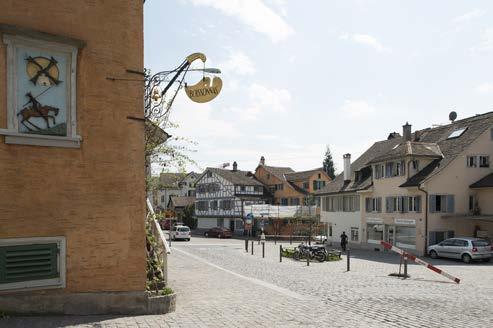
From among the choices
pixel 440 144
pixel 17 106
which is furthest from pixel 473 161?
pixel 17 106

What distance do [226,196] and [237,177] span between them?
3.40 meters

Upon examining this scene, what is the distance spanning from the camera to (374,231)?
40281 mm

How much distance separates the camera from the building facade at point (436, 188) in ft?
112

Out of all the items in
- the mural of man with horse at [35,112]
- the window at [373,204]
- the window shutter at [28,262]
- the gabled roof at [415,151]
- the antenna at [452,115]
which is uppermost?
the antenna at [452,115]

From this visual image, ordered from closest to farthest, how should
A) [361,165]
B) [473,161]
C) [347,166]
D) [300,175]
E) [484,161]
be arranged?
1. [473,161]
2. [484,161]
3. [361,165]
4. [347,166]
5. [300,175]

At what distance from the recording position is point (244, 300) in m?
13.1

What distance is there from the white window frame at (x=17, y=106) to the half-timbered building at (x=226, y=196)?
2249 inches

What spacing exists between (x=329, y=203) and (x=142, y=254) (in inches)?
1538

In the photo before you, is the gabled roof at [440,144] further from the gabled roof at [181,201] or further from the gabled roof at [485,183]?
the gabled roof at [181,201]

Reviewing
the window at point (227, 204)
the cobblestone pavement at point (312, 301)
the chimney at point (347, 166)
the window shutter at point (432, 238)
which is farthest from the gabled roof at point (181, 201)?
the cobblestone pavement at point (312, 301)

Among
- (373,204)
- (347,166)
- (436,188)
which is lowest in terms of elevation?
(373,204)

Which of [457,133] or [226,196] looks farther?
[226,196]

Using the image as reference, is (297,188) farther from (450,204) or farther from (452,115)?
(450,204)

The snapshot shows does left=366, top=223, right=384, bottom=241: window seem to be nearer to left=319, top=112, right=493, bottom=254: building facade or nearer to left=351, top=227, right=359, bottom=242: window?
left=319, top=112, right=493, bottom=254: building facade
